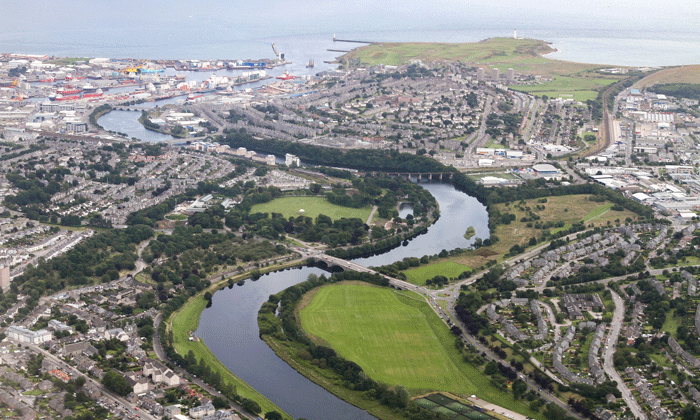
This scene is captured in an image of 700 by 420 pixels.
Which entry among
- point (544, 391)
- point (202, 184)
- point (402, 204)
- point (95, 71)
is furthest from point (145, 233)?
point (95, 71)

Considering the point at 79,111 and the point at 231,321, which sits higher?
the point at 79,111

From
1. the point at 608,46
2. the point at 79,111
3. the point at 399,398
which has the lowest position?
the point at 399,398

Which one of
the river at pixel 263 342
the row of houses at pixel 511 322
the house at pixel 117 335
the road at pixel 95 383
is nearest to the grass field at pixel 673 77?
the river at pixel 263 342

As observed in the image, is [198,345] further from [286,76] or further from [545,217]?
[286,76]

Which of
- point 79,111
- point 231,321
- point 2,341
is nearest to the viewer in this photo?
point 2,341

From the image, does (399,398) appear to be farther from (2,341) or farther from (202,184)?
(202,184)

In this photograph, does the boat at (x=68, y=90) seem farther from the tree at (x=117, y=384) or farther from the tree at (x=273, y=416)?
the tree at (x=273, y=416)

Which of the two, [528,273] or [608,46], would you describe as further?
[608,46]
